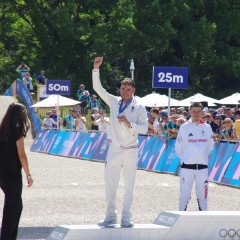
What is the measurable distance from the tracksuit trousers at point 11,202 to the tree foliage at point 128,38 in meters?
45.7

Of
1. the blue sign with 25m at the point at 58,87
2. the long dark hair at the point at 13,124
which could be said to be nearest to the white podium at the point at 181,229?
the long dark hair at the point at 13,124

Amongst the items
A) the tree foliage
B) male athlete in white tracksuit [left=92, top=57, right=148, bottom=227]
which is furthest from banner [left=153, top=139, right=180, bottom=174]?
the tree foliage

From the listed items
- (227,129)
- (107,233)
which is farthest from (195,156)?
(227,129)

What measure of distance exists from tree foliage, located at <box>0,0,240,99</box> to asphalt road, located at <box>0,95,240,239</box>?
31373 mm

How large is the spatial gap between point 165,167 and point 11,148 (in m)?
14.1

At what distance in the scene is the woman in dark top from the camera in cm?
1065

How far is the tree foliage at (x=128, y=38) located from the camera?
5738 cm

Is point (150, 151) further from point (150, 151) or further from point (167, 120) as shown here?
point (167, 120)

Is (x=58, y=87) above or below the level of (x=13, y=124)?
above

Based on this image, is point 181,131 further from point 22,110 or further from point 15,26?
→ point 15,26

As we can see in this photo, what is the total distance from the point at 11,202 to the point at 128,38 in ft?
153

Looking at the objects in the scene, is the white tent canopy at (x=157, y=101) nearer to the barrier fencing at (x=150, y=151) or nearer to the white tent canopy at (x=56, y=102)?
the white tent canopy at (x=56, y=102)

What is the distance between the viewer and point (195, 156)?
13.4m

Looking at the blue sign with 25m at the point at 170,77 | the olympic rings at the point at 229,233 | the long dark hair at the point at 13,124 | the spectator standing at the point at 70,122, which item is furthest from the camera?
the spectator standing at the point at 70,122
